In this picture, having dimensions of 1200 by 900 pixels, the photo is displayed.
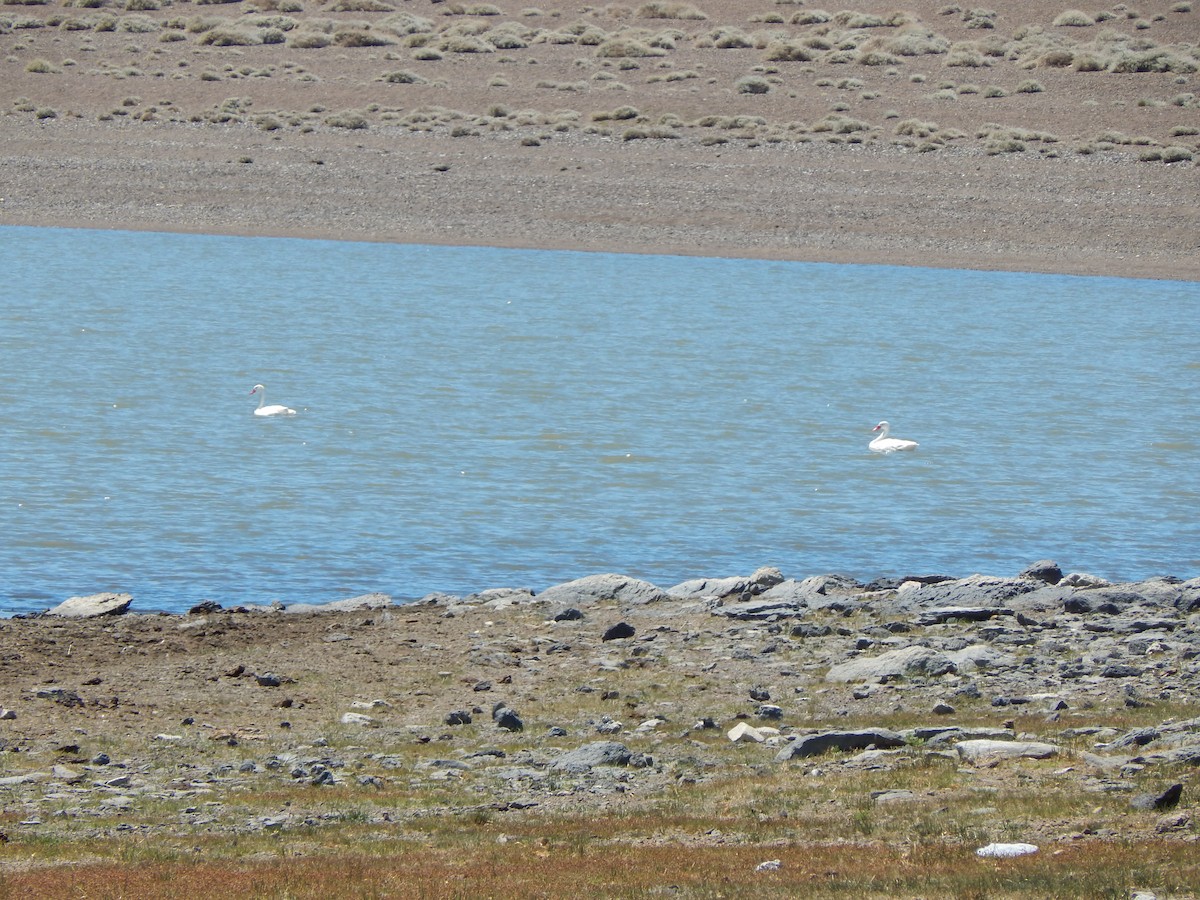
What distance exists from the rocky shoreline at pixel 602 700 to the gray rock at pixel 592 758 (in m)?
0.02

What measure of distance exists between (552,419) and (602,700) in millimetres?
13466

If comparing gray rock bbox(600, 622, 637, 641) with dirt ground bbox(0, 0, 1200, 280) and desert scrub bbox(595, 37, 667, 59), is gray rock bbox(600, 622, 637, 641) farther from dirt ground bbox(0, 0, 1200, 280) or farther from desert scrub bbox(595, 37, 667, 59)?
desert scrub bbox(595, 37, 667, 59)

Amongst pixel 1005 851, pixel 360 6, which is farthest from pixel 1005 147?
pixel 1005 851

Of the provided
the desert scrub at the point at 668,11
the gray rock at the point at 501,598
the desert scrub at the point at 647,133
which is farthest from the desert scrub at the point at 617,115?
the gray rock at the point at 501,598

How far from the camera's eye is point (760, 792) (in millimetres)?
10250

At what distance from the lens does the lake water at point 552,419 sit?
60.8 feet

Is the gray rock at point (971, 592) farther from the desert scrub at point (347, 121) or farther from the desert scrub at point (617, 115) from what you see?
the desert scrub at point (347, 121)

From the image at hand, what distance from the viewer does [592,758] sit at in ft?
36.4

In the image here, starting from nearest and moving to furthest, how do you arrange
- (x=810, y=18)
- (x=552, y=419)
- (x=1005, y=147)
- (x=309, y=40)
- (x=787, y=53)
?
(x=552, y=419) → (x=1005, y=147) → (x=787, y=53) → (x=309, y=40) → (x=810, y=18)

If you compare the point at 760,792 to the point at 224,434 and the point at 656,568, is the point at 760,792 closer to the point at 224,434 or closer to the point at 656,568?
the point at 656,568

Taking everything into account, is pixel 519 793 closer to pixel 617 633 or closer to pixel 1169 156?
pixel 617 633

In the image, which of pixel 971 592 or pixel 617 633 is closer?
pixel 617 633

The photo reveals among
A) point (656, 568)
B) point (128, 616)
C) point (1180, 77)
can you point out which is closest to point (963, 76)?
point (1180, 77)

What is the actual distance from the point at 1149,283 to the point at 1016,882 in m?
34.4
